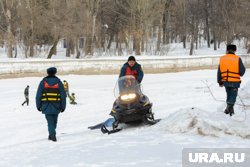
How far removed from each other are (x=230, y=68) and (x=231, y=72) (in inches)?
4.1

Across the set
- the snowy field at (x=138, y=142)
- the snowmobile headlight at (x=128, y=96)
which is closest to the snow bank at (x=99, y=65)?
the snowy field at (x=138, y=142)

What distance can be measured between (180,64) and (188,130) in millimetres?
32976

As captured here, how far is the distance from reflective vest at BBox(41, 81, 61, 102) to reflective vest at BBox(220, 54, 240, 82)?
416 cm

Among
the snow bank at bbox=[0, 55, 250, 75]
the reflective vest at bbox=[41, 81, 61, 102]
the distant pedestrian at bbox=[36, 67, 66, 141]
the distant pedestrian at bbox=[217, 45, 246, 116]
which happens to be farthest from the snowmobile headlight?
the snow bank at bbox=[0, 55, 250, 75]

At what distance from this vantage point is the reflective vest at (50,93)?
10719 mm

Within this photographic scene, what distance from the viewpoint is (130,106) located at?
36.2ft

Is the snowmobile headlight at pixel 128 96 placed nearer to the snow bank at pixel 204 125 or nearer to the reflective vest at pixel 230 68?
the snow bank at pixel 204 125

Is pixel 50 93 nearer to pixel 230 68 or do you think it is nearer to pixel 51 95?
pixel 51 95

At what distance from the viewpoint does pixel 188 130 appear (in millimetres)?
9477

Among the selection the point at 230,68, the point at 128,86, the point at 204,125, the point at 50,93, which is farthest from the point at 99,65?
the point at 204,125

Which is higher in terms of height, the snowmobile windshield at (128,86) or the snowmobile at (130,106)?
the snowmobile windshield at (128,86)

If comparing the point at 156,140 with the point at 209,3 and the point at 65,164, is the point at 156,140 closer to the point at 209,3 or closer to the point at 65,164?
the point at 65,164

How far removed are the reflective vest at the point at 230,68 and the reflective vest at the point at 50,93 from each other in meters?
4.16

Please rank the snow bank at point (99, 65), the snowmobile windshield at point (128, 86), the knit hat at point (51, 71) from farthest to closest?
the snow bank at point (99, 65), the snowmobile windshield at point (128, 86), the knit hat at point (51, 71)
